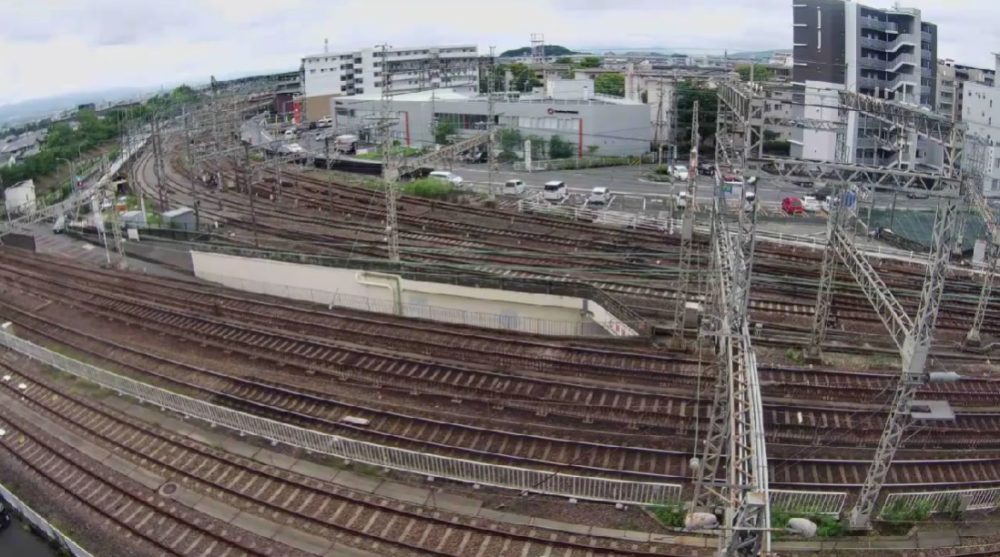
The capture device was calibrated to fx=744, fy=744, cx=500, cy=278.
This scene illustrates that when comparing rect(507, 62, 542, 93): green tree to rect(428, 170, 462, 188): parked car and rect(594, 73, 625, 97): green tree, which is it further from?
rect(428, 170, 462, 188): parked car

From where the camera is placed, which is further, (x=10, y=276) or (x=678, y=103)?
(x=678, y=103)

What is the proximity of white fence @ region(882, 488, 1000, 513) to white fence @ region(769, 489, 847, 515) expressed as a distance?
65cm

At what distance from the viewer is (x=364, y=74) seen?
61.7 metres

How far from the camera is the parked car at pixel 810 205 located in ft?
89.3

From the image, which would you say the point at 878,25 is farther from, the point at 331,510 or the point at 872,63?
the point at 331,510

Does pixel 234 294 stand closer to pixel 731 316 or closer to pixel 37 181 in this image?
pixel 731 316

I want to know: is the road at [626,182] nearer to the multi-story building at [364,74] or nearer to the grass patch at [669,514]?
the grass patch at [669,514]

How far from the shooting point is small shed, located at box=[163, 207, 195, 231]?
81.5 ft

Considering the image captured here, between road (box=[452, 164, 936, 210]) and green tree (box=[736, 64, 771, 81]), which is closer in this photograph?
green tree (box=[736, 64, 771, 81])

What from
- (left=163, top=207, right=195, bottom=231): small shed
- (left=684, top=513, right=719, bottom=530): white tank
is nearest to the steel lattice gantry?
(left=684, top=513, right=719, bottom=530): white tank

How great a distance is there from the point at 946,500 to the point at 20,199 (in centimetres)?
3495

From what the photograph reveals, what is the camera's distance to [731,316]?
9320 millimetres

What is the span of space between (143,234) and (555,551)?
20621 mm

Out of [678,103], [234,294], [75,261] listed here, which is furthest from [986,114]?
[75,261]
